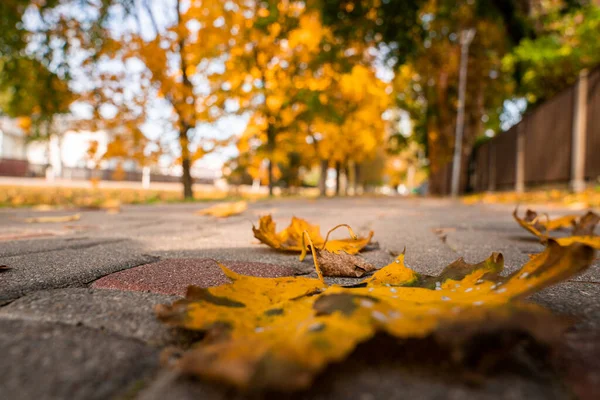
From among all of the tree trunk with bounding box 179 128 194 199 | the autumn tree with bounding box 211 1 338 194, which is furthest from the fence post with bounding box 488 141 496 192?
the tree trunk with bounding box 179 128 194 199

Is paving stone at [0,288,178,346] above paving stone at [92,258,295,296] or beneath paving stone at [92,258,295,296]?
above

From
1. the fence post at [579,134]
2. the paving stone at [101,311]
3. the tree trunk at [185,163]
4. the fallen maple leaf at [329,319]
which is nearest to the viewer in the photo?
the fallen maple leaf at [329,319]

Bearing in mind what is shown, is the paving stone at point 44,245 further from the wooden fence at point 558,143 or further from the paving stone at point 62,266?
the wooden fence at point 558,143

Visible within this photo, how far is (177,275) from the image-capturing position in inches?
41.6

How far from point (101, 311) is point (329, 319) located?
0.44 meters

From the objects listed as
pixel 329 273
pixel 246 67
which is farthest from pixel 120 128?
pixel 329 273

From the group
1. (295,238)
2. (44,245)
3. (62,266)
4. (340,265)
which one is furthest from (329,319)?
(44,245)

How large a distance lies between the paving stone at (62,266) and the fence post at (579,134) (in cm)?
697

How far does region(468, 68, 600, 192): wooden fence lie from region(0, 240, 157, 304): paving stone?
21.8ft

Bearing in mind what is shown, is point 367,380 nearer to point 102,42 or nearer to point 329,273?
point 329,273

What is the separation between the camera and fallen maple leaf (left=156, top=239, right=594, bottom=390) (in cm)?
44

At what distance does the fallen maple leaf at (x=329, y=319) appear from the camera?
437 millimetres

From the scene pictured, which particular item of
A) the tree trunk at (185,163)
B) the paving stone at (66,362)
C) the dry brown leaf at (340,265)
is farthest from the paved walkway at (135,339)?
the tree trunk at (185,163)

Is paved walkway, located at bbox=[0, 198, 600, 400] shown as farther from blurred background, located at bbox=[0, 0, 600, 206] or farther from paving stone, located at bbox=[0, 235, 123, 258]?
blurred background, located at bbox=[0, 0, 600, 206]
